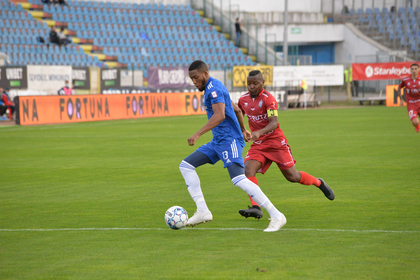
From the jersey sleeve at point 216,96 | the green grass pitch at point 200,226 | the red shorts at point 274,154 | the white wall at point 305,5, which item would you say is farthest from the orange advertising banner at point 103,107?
the white wall at point 305,5

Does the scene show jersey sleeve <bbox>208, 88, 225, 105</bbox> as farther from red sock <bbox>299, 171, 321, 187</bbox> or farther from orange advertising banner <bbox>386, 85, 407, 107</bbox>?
→ orange advertising banner <bbox>386, 85, 407, 107</bbox>

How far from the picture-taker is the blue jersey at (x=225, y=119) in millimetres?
6055

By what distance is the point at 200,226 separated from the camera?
6.52 metres

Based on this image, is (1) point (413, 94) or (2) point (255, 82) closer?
(2) point (255, 82)

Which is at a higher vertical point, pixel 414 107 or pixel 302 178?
pixel 414 107

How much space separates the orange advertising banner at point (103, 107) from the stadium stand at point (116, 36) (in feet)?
17.9

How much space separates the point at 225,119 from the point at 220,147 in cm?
34

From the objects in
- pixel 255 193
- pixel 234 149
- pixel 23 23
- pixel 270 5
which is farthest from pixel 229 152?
pixel 270 5

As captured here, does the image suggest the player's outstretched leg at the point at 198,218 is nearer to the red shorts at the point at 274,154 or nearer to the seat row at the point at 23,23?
the red shorts at the point at 274,154

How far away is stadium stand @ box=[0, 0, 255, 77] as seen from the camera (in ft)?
102

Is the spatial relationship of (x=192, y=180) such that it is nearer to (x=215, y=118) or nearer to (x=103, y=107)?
(x=215, y=118)

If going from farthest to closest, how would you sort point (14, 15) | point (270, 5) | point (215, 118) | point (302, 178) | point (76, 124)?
point (270, 5) < point (14, 15) < point (76, 124) < point (302, 178) < point (215, 118)

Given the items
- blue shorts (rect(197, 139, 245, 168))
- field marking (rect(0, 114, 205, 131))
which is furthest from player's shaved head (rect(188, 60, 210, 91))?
field marking (rect(0, 114, 205, 131))

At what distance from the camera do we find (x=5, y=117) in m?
25.2
